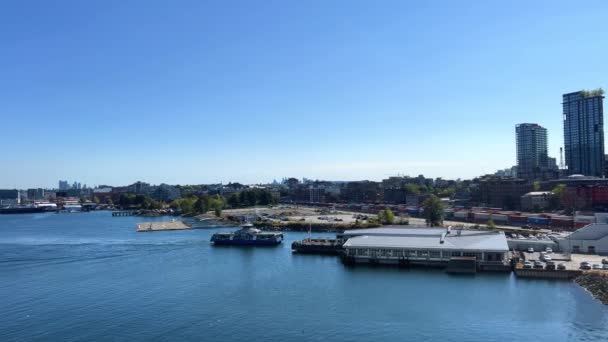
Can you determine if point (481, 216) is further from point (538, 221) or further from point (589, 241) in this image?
point (589, 241)

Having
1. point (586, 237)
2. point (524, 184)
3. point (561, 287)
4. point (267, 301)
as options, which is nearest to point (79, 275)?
point (267, 301)

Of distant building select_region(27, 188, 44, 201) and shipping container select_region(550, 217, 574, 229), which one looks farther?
distant building select_region(27, 188, 44, 201)

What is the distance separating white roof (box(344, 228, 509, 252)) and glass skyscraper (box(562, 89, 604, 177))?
40.9 m

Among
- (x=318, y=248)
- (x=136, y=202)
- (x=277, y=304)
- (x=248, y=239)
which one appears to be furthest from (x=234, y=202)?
(x=277, y=304)

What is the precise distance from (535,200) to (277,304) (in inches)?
1258

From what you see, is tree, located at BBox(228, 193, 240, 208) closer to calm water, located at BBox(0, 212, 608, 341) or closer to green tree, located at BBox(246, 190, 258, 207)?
green tree, located at BBox(246, 190, 258, 207)

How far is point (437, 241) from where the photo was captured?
65.0ft

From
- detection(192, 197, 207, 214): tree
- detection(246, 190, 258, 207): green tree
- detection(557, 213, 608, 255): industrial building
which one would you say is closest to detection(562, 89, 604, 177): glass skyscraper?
detection(246, 190, 258, 207): green tree

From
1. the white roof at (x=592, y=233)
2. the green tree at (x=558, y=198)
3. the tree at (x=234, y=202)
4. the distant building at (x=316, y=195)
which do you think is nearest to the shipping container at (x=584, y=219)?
the white roof at (x=592, y=233)

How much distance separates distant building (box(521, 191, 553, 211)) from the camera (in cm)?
3897

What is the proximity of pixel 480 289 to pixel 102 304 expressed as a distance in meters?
10.8

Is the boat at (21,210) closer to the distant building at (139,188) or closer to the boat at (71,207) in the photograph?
the boat at (71,207)

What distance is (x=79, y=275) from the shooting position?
18.4 meters

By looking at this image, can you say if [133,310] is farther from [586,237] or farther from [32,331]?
[586,237]
